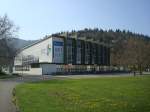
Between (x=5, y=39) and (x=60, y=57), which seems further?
(x=60, y=57)

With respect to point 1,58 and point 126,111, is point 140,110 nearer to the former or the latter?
point 126,111

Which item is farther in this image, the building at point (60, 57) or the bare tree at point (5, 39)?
the building at point (60, 57)

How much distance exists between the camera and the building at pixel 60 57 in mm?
95631

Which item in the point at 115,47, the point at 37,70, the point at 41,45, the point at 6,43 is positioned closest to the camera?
the point at 6,43

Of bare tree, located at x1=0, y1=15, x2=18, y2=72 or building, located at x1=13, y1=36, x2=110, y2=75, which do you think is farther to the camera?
building, located at x1=13, y1=36, x2=110, y2=75

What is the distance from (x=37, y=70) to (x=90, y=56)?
103 ft

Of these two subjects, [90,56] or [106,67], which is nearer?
[90,56]

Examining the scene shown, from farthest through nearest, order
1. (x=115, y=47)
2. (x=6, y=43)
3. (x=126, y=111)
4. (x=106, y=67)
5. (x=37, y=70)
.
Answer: (x=115, y=47) → (x=106, y=67) → (x=37, y=70) → (x=6, y=43) → (x=126, y=111)

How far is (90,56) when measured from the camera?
118312 millimetres

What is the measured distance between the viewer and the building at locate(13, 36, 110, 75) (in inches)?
3765

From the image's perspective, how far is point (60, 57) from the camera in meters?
102

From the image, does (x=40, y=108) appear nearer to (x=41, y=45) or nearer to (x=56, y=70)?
(x=56, y=70)

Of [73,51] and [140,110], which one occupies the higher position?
[73,51]

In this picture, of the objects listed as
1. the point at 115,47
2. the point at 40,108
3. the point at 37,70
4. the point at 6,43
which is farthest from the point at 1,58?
the point at 115,47
